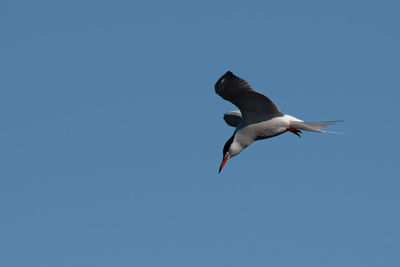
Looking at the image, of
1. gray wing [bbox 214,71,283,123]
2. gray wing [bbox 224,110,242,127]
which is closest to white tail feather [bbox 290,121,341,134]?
gray wing [bbox 214,71,283,123]

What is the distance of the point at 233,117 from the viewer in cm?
1550

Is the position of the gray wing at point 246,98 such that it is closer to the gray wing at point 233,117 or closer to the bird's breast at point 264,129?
the bird's breast at point 264,129

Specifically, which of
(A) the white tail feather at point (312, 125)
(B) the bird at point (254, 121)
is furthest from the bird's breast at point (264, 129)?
(A) the white tail feather at point (312, 125)

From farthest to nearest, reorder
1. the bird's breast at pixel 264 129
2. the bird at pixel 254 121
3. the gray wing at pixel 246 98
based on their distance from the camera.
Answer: the bird's breast at pixel 264 129, the bird at pixel 254 121, the gray wing at pixel 246 98

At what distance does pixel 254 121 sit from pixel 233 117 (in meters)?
2.49

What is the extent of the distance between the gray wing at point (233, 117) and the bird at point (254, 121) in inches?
76.9

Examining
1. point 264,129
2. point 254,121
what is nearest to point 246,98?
point 254,121

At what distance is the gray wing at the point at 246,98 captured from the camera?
11822mm

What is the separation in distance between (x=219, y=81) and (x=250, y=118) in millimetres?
1481

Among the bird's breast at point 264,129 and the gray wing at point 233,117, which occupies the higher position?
the gray wing at point 233,117

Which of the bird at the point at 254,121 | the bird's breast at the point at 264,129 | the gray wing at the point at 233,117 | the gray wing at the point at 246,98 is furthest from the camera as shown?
the gray wing at the point at 233,117

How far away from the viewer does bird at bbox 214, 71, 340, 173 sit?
12227 millimetres

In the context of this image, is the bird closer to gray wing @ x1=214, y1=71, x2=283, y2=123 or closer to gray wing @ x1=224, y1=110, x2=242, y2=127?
gray wing @ x1=214, y1=71, x2=283, y2=123

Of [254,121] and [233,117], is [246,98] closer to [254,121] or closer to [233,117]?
[254,121]
